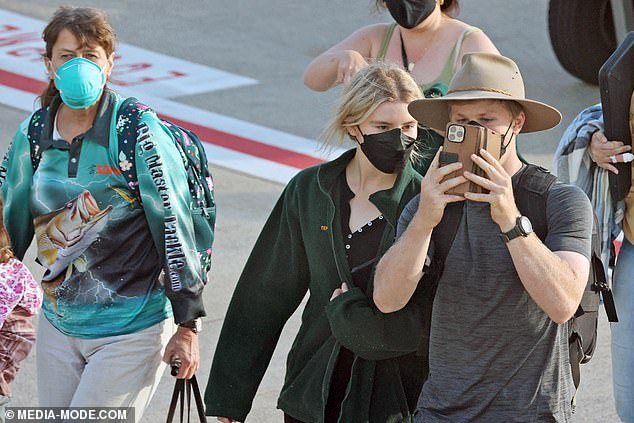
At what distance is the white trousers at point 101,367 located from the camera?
15.8ft

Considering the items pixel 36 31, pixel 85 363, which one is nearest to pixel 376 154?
pixel 85 363

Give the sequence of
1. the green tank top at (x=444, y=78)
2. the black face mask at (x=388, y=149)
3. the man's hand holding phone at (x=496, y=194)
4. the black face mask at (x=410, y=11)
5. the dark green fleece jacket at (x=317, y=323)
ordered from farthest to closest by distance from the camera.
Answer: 1. the black face mask at (x=410, y=11)
2. the green tank top at (x=444, y=78)
3. the black face mask at (x=388, y=149)
4. the dark green fleece jacket at (x=317, y=323)
5. the man's hand holding phone at (x=496, y=194)

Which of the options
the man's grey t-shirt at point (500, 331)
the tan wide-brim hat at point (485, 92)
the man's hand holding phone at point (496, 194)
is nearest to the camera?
the man's hand holding phone at point (496, 194)

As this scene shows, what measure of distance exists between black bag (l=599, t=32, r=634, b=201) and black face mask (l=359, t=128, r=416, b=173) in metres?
0.98

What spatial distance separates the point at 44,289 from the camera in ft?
16.4

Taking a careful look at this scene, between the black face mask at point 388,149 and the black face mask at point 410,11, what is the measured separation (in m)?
1.42

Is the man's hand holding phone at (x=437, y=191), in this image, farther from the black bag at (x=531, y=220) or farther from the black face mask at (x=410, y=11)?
the black face mask at (x=410, y=11)

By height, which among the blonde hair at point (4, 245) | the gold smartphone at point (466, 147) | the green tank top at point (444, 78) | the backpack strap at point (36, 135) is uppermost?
the gold smartphone at point (466, 147)

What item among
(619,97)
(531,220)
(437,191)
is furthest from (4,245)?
(619,97)

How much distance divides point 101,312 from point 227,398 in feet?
1.83

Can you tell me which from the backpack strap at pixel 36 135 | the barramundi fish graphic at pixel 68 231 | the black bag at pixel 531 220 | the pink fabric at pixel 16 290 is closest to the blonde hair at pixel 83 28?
the backpack strap at pixel 36 135

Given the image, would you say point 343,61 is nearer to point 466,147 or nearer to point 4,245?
point 4,245

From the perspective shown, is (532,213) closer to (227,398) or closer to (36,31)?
(227,398)

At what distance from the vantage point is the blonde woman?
14.3ft
